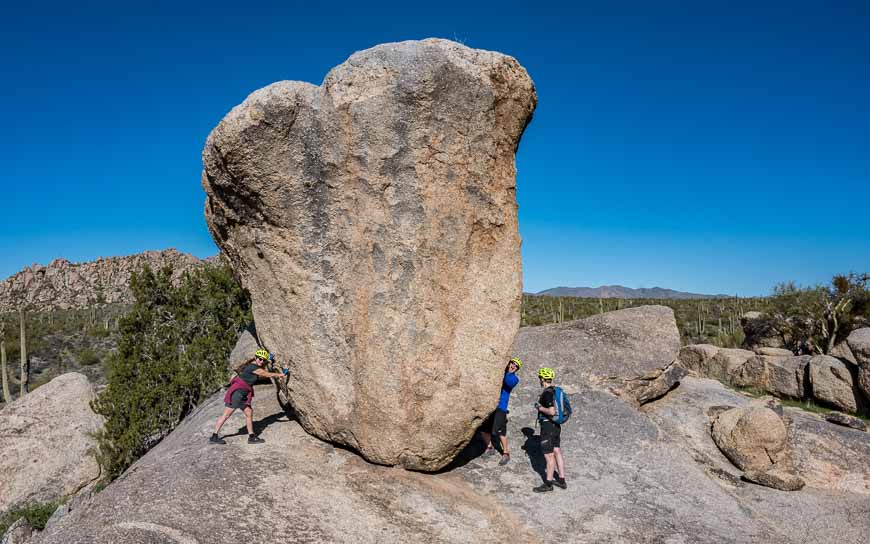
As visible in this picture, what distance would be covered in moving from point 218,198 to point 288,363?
312 centimetres

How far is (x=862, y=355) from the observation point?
609 inches

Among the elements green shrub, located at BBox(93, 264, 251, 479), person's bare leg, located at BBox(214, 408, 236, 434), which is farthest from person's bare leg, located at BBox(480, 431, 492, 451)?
green shrub, located at BBox(93, 264, 251, 479)

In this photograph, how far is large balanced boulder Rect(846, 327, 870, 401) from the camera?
1535 centimetres

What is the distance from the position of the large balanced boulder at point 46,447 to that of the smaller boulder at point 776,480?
15.6 meters

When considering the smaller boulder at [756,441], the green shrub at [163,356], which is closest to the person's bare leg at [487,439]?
the smaller boulder at [756,441]

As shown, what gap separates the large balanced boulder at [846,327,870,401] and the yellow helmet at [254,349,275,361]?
52.7 ft

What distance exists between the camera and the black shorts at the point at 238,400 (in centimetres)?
941

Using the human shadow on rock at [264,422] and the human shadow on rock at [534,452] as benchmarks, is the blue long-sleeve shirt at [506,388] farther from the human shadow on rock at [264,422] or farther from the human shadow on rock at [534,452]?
the human shadow on rock at [264,422]

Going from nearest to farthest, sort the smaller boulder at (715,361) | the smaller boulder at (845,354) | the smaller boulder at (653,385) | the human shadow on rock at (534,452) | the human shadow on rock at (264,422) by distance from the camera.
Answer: the human shadow on rock at (264,422) → the human shadow on rock at (534,452) → the smaller boulder at (653,385) → the smaller boulder at (845,354) → the smaller boulder at (715,361)

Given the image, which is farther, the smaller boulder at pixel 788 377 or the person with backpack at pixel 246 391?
the smaller boulder at pixel 788 377

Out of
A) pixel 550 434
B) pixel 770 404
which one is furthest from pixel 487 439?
pixel 770 404

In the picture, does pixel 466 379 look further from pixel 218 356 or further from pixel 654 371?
pixel 218 356

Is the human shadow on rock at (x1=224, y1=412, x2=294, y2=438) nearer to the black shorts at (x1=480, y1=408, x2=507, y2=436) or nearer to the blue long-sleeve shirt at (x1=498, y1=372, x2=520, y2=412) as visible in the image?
the black shorts at (x1=480, y1=408, x2=507, y2=436)

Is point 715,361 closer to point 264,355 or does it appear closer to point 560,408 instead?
point 560,408
